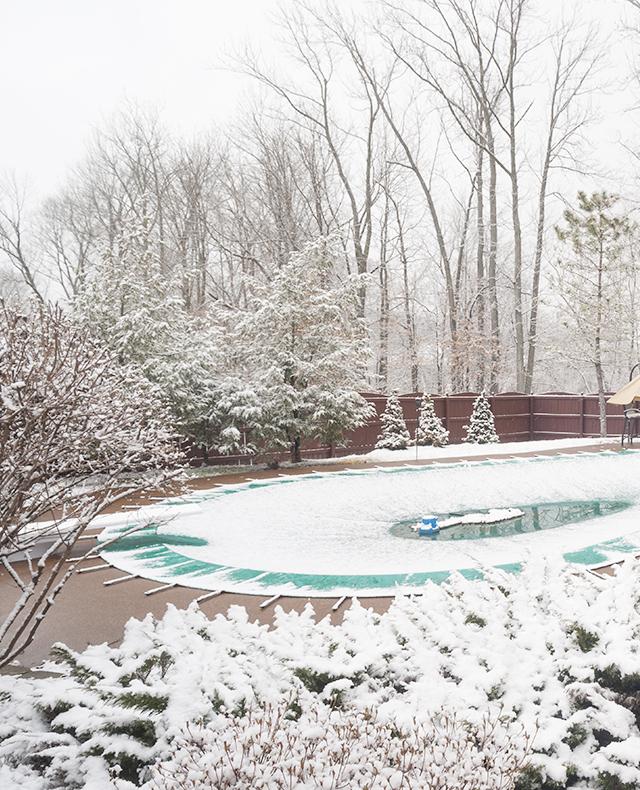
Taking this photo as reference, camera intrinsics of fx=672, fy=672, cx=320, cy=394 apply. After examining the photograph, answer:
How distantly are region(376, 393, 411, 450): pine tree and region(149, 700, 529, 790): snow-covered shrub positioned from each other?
12.2m

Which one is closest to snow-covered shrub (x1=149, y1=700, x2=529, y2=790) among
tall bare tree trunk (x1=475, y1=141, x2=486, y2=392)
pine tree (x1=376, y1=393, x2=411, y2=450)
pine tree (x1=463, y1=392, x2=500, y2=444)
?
pine tree (x1=376, y1=393, x2=411, y2=450)

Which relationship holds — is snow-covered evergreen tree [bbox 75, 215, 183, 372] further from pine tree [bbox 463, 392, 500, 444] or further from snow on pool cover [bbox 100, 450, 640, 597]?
pine tree [bbox 463, 392, 500, 444]

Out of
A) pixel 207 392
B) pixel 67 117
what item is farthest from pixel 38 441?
pixel 67 117

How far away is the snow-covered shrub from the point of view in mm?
2113

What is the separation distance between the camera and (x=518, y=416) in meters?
18.0

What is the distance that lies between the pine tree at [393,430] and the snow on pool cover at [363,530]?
3.42 m

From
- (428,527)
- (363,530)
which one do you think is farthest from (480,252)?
(363,530)

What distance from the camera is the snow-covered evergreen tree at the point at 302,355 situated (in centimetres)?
1230

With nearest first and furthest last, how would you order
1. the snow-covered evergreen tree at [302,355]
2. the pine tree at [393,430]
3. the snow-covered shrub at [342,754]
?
the snow-covered shrub at [342,754], the snow-covered evergreen tree at [302,355], the pine tree at [393,430]

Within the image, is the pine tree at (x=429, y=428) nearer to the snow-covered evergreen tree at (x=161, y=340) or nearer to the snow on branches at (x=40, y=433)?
the snow-covered evergreen tree at (x=161, y=340)

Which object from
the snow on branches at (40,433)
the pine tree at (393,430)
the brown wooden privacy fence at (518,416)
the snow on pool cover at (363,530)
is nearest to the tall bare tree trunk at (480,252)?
the brown wooden privacy fence at (518,416)

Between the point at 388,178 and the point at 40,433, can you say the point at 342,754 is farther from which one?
the point at 388,178

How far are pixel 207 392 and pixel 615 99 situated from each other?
17.0m

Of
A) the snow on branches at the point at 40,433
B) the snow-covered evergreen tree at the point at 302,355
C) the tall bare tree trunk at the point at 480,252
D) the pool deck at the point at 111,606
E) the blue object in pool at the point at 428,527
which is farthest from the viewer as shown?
the tall bare tree trunk at the point at 480,252
